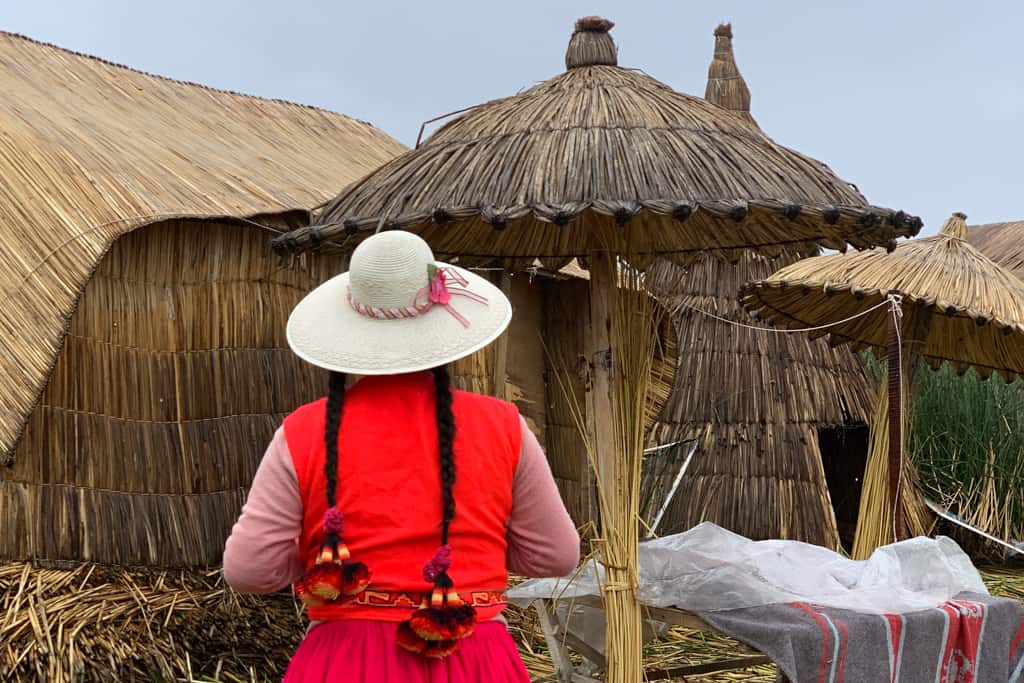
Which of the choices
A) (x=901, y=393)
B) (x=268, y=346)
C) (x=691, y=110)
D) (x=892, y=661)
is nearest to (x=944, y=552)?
(x=892, y=661)

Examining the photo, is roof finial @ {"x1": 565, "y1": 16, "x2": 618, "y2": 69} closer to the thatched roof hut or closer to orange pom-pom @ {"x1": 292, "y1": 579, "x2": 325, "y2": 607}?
orange pom-pom @ {"x1": 292, "y1": 579, "x2": 325, "y2": 607}

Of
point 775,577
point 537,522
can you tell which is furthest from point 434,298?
point 775,577

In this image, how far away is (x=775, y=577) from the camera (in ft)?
14.1

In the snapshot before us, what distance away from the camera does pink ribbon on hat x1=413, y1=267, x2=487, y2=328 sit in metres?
2.58

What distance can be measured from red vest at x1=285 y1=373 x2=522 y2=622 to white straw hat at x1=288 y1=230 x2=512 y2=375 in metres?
0.06

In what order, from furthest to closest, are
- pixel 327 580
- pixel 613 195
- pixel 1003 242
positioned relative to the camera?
pixel 1003 242 → pixel 613 195 → pixel 327 580

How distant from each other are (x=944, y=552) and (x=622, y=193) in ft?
6.29

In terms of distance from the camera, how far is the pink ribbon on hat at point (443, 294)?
258cm

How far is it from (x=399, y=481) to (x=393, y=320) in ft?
1.05

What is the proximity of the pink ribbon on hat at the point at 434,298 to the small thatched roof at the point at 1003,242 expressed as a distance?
8.81 m

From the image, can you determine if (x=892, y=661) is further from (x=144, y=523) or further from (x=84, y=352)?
(x=84, y=352)

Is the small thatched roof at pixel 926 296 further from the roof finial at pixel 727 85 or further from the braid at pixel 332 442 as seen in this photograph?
the braid at pixel 332 442

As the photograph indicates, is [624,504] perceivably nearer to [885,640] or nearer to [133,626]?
[885,640]

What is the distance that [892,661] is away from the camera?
4.12 meters
